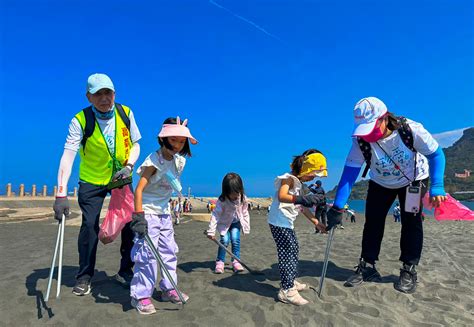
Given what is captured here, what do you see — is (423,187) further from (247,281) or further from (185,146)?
(185,146)

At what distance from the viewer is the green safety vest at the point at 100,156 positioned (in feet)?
14.1

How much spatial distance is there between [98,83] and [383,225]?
3.98m

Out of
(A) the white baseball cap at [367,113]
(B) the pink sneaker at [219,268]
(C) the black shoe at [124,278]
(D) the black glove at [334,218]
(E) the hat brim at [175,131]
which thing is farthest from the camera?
(B) the pink sneaker at [219,268]

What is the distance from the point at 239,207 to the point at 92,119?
2774 millimetres

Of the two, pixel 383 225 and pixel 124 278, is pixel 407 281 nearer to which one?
pixel 383 225

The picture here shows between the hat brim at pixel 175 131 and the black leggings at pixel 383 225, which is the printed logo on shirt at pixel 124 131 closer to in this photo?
the hat brim at pixel 175 131

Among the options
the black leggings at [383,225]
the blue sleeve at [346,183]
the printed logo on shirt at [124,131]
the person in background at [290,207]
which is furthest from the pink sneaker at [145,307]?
the black leggings at [383,225]

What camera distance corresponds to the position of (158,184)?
4074 mm

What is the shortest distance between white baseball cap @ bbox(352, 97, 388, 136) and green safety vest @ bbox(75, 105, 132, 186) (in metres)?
2.77

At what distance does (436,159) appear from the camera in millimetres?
4180

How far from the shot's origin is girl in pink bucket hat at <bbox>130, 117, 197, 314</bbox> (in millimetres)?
3709

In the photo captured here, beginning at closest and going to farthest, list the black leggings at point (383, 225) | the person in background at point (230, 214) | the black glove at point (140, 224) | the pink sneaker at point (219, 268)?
the black glove at point (140, 224) < the black leggings at point (383, 225) < the pink sneaker at point (219, 268) < the person in background at point (230, 214)

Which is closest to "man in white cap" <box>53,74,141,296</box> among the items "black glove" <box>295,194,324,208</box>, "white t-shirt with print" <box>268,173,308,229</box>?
"white t-shirt with print" <box>268,173,308,229</box>

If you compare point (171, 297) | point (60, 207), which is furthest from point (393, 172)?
point (60, 207)
